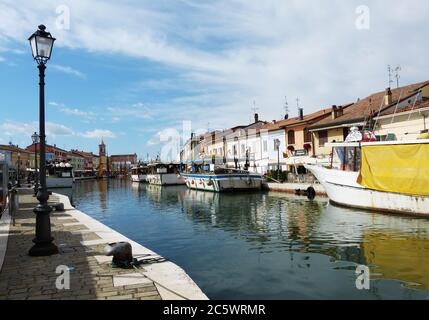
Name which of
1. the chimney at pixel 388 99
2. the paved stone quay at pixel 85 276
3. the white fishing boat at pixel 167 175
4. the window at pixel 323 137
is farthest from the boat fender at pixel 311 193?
the white fishing boat at pixel 167 175

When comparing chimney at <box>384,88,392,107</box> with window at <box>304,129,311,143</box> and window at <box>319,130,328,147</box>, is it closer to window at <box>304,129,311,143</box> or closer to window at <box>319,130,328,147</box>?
window at <box>319,130,328,147</box>

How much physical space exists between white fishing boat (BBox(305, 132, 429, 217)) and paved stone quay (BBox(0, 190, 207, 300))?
14.4 meters

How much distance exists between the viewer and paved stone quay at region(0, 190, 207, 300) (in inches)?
244

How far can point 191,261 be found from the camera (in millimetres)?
11141

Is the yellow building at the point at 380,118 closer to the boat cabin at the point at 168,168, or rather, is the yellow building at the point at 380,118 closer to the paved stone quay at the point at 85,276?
the paved stone quay at the point at 85,276

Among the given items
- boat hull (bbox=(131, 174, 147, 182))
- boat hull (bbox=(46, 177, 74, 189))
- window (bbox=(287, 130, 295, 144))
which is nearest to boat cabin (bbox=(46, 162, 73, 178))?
boat hull (bbox=(46, 177, 74, 189))

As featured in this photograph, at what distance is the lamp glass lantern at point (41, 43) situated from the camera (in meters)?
8.99

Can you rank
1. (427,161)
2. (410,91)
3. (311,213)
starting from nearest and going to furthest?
(427,161) → (311,213) → (410,91)

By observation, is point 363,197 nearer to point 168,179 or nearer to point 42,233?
point 42,233

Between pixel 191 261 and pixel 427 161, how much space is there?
12997 millimetres
